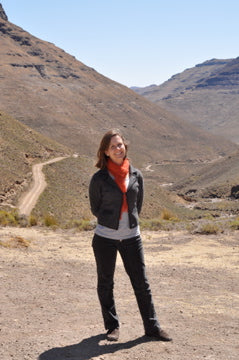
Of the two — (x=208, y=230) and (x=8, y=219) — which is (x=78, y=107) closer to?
(x=8, y=219)

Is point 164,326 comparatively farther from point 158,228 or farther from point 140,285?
point 158,228

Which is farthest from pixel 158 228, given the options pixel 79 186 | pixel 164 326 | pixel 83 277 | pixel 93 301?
pixel 79 186

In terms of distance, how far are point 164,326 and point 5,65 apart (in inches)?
4384

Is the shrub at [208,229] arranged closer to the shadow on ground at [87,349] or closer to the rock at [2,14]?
the shadow on ground at [87,349]

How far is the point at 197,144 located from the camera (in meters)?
116

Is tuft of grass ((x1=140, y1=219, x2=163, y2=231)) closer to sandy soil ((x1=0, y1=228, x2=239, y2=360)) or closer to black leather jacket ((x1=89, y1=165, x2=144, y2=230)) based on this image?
sandy soil ((x1=0, y1=228, x2=239, y2=360))

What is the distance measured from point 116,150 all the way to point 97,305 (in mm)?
2655

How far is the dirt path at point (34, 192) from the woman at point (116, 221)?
74.9 ft

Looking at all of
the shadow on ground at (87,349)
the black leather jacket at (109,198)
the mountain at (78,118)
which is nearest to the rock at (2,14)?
the mountain at (78,118)

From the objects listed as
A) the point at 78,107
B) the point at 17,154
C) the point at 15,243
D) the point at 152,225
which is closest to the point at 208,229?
the point at 152,225

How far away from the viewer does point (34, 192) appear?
3259 cm

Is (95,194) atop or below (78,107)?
below

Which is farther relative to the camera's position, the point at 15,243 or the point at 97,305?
the point at 15,243

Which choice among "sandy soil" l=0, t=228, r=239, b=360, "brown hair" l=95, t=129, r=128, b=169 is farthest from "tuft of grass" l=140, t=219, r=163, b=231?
"brown hair" l=95, t=129, r=128, b=169
